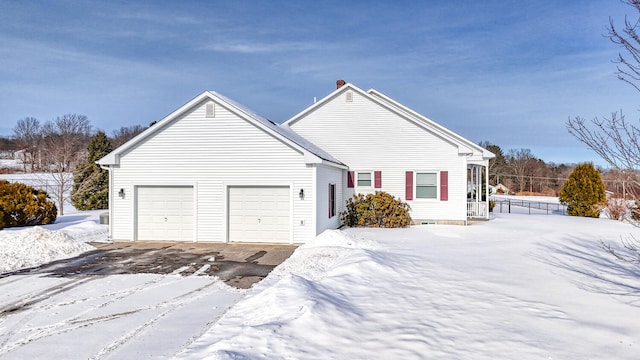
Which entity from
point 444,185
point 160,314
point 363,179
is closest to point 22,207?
point 160,314

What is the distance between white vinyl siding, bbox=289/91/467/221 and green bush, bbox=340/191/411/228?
0.86 metres

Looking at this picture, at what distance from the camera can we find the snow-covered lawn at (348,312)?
4.44 meters

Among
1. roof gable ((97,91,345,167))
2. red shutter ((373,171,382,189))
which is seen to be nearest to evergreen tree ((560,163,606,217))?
red shutter ((373,171,382,189))

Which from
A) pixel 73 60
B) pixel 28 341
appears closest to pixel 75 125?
pixel 73 60

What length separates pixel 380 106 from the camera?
18.0 meters

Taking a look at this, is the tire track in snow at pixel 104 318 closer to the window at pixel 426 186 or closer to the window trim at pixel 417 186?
the window trim at pixel 417 186

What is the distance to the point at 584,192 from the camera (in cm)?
2391

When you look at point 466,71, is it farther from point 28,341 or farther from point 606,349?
point 28,341

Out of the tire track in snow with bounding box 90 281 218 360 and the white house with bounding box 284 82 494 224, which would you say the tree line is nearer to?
the white house with bounding box 284 82 494 224

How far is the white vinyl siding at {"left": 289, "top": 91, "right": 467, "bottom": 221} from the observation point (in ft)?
58.0

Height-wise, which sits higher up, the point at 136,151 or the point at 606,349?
the point at 136,151

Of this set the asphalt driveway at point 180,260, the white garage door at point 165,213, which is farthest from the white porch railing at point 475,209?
the white garage door at point 165,213

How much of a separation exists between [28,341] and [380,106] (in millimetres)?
15875

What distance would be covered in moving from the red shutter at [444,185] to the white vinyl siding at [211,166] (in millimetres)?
7644
